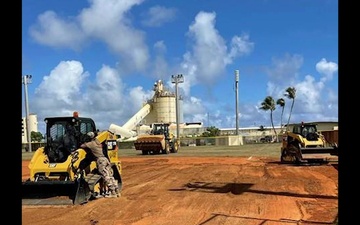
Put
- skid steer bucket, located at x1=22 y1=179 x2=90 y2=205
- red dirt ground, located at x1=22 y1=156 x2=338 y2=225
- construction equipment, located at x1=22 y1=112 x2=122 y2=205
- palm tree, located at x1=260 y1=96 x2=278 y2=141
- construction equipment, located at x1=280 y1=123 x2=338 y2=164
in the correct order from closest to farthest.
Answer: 1. red dirt ground, located at x1=22 y1=156 x2=338 y2=225
2. skid steer bucket, located at x1=22 y1=179 x2=90 y2=205
3. construction equipment, located at x1=22 y1=112 x2=122 y2=205
4. construction equipment, located at x1=280 y1=123 x2=338 y2=164
5. palm tree, located at x1=260 y1=96 x2=278 y2=141

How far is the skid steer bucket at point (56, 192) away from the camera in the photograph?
1148 cm

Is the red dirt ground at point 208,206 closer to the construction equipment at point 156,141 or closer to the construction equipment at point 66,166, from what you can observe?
the construction equipment at point 66,166

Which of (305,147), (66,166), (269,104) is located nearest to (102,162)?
(66,166)

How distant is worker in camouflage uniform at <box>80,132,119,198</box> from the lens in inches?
493

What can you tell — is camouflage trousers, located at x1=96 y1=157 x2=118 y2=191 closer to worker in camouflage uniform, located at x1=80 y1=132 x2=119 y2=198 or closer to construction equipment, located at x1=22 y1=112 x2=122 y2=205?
worker in camouflage uniform, located at x1=80 y1=132 x2=119 y2=198

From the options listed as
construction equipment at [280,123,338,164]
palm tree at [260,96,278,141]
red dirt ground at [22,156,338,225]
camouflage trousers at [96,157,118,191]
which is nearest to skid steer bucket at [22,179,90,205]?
red dirt ground at [22,156,338,225]

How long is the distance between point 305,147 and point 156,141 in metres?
18.9

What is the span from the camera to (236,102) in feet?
232

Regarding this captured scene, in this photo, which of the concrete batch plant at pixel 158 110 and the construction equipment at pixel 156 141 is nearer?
the construction equipment at pixel 156 141

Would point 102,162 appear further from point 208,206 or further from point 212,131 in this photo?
point 212,131

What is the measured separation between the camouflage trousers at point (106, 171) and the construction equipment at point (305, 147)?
13.7m

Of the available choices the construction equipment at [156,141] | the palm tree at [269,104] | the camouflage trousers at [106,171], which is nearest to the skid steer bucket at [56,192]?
the camouflage trousers at [106,171]
